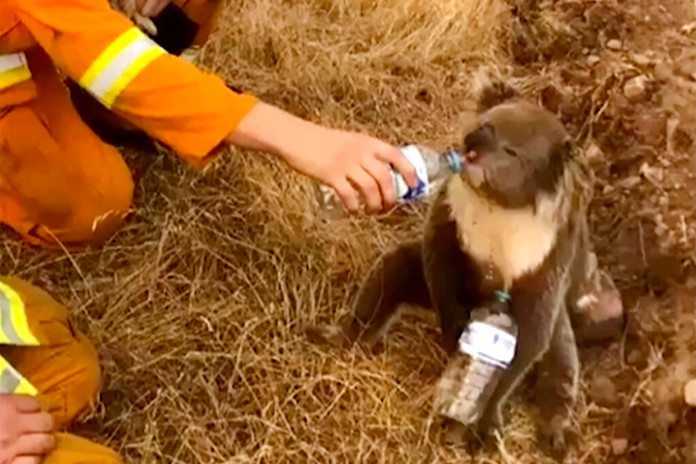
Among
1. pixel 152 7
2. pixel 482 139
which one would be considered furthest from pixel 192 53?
pixel 482 139

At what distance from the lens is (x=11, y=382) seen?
5.64 ft

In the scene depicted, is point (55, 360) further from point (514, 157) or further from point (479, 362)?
point (514, 157)

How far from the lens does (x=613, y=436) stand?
81.7 inches

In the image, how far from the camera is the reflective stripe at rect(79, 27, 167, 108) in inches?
65.6

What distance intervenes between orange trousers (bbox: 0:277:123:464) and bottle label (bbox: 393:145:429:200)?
58 centimetres

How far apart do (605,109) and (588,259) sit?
59cm

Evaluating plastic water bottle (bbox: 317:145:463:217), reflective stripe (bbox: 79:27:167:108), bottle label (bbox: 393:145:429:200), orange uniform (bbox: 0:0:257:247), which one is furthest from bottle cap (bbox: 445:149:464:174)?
reflective stripe (bbox: 79:27:167:108)

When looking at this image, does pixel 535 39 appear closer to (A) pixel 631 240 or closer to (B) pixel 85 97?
(A) pixel 631 240

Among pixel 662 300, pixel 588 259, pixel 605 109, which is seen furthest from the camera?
pixel 605 109

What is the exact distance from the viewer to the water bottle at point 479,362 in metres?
1.89

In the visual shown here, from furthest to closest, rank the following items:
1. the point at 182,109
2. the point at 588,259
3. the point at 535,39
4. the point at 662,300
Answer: the point at 535,39
the point at 662,300
the point at 588,259
the point at 182,109

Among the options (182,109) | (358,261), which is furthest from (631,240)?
(182,109)

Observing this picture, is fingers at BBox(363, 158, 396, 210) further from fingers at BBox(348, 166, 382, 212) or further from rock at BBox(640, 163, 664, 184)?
rock at BBox(640, 163, 664, 184)

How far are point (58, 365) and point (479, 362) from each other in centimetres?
66
